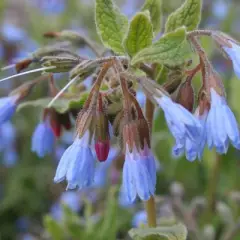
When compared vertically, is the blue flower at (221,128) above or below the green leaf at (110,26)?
below

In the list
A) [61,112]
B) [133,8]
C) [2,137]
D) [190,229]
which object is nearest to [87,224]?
[190,229]

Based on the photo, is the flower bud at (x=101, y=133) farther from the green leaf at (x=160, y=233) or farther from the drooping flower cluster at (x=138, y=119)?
the green leaf at (x=160, y=233)

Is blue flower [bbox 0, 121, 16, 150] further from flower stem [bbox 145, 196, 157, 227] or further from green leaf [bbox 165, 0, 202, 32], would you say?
green leaf [bbox 165, 0, 202, 32]

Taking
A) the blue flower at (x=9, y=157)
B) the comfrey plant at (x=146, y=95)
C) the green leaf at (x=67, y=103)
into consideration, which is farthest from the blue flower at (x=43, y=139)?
the blue flower at (x=9, y=157)

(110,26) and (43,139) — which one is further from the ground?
(110,26)

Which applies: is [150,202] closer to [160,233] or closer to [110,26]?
[160,233]

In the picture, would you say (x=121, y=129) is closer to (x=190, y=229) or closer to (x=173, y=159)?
(x=190, y=229)

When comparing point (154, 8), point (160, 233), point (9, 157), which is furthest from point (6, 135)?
point (160, 233)
